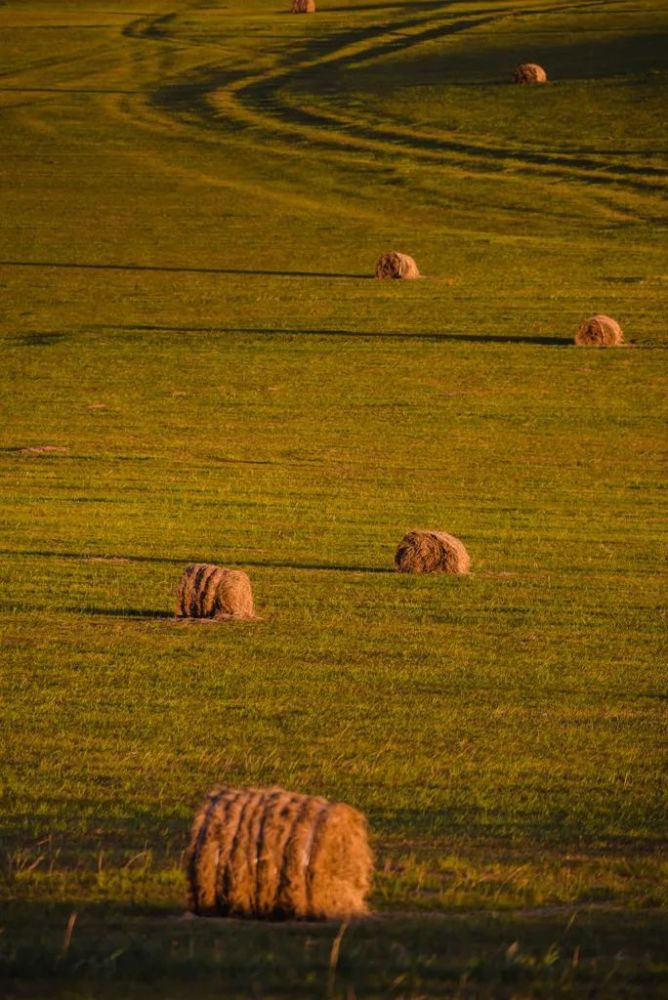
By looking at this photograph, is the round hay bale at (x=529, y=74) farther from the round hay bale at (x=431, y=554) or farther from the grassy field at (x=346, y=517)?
the round hay bale at (x=431, y=554)

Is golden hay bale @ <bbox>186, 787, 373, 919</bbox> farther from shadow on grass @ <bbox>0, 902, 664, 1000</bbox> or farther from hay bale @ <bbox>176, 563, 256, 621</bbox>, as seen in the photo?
hay bale @ <bbox>176, 563, 256, 621</bbox>

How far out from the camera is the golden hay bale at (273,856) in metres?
9.95

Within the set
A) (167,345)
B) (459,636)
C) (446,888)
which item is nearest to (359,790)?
(446,888)

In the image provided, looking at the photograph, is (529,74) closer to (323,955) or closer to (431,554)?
(431,554)

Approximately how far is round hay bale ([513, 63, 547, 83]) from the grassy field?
1.06 metres

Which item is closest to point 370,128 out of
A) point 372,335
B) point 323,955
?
point 372,335

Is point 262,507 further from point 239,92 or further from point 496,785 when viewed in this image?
point 239,92

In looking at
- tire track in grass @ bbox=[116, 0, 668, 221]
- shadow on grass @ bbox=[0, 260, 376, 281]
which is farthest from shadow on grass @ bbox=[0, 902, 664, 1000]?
tire track in grass @ bbox=[116, 0, 668, 221]

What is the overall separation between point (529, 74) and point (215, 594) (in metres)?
69.3

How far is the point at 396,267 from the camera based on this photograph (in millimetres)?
56219

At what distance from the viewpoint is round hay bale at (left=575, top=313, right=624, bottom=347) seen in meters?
47.7

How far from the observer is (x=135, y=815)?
44.0 ft

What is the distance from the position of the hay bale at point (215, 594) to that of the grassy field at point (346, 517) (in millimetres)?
288

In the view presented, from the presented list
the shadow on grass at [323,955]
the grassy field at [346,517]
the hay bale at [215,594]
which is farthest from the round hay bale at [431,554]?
the shadow on grass at [323,955]
